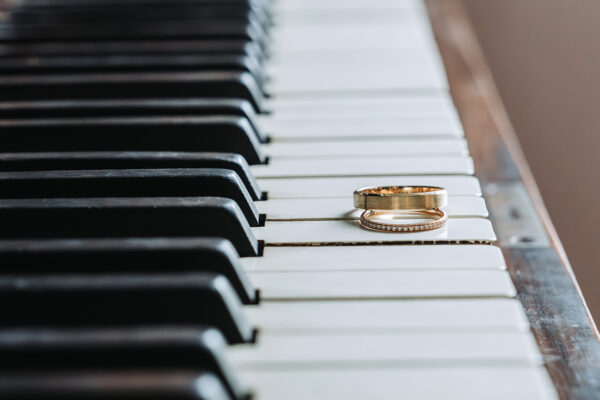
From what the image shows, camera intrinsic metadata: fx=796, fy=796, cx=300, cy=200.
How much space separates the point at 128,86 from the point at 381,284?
2.62ft

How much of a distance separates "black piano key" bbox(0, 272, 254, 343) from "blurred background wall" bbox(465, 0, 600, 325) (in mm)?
2425

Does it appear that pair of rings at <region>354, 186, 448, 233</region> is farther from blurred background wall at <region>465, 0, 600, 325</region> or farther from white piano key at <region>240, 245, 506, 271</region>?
blurred background wall at <region>465, 0, 600, 325</region>

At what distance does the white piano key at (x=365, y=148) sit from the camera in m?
1.30

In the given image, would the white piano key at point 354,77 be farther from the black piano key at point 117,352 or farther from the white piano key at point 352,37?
the black piano key at point 117,352

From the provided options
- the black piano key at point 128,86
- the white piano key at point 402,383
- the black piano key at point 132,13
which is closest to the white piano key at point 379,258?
the white piano key at point 402,383

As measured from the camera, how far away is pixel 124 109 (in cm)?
137

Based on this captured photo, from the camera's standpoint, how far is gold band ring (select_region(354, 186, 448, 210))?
104 cm

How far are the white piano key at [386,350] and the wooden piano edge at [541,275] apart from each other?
7cm

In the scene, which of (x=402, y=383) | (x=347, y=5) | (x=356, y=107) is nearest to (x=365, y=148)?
(x=356, y=107)

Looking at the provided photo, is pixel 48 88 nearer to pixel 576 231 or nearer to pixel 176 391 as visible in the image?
pixel 176 391

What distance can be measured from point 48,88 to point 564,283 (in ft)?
3.17

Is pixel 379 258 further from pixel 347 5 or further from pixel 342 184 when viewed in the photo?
pixel 347 5

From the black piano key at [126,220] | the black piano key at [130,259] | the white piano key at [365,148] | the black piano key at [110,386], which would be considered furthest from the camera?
the white piano key at [365,148]

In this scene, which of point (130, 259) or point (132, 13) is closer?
point (130, 259)
